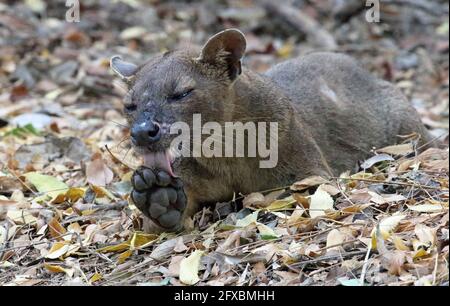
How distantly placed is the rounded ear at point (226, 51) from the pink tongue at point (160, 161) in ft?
2.72

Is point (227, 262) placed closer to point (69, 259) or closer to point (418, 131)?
point (69, 259)

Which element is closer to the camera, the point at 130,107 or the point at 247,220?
the point at 247,220

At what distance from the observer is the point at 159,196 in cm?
542

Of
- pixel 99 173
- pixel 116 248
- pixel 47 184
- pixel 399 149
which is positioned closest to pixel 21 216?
pixel 47 184

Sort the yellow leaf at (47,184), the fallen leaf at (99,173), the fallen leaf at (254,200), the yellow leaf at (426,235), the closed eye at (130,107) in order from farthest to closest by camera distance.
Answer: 1. the fallen leaf at (99,173)
2. the yellow leaf at (47,184)
3. the fallen leaf at (254,200)
4. the closed eye at (130,107)
5. the yellow leaf at (426,235)

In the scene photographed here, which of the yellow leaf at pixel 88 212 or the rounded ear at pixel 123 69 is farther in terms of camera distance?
the yellow leaf at pixel 88 212

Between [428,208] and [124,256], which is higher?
[428,208]

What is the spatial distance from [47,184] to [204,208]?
4.87ft

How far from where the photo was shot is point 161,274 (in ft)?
16.8

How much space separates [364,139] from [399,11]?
521 centimetres

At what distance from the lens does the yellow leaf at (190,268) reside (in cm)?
495

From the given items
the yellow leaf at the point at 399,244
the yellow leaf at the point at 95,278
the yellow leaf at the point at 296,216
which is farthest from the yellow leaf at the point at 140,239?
the yellow leaf at the point at 399,244

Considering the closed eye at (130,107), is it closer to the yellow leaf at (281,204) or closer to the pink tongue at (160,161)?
the pink tongue at (160,161)

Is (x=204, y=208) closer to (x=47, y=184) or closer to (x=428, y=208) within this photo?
(x=47, y=184)
